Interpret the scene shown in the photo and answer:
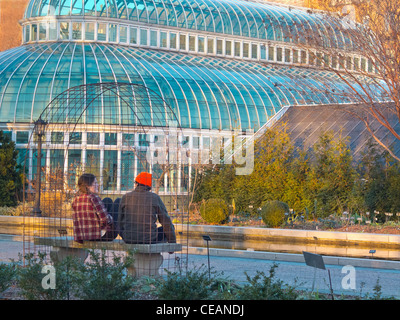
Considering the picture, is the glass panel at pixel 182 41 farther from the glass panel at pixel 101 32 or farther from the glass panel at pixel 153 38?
the glass panel at pixel 101 32

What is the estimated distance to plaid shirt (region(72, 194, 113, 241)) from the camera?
29.1 ft

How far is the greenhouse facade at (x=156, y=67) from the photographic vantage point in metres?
26.5

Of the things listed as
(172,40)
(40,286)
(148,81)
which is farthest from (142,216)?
(172,40)

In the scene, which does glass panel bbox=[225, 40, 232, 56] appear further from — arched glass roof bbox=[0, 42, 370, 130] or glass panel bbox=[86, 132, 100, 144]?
glass panel bbox=[86, 132, 100, 144]

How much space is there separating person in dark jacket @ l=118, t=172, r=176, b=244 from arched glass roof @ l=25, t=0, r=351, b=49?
22.9 m

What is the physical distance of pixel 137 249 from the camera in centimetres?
814

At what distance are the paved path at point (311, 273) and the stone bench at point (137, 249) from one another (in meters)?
1.08

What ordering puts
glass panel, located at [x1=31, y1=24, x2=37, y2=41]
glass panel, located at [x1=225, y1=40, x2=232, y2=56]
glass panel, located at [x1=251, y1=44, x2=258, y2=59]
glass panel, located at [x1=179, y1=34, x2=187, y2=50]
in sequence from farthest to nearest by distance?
1. glass panel, located at [x1=251, y1=44, x2=258, y2=59]
2. glass panel, located at [x1=225, y1=40, x2=232, y2=56]
3. glass panel, located at [x1=179, y1=34, x2=187, y2=50]
4. glass panel, located at [x1=31, y1=24, x2=37, y2=41]

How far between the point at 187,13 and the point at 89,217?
92.4 feet

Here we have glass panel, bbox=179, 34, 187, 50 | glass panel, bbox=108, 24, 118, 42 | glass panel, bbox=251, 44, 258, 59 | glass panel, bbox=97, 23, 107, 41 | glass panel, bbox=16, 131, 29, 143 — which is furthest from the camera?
glass panel, bbox=251, 44, 258, 59

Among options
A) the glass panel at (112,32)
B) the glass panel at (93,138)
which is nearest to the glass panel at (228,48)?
the glass panel at (112,32)

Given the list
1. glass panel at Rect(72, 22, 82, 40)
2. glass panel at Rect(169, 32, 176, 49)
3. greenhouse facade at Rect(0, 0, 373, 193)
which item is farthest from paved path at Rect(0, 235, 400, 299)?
glass panel at Rect(169, 32, 176, 49)
